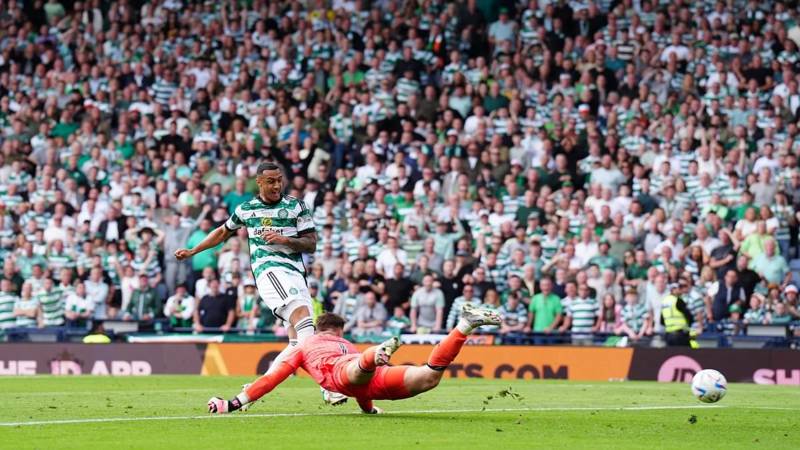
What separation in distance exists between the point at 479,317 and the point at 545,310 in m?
13.7

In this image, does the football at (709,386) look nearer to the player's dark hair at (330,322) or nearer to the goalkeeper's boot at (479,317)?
the goalkeeper's boot at (479,317)

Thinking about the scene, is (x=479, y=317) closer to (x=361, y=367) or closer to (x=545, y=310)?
(x=361, y=367)

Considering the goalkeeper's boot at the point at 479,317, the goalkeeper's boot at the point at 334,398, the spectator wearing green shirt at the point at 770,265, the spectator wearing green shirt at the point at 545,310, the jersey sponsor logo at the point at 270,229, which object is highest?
the jersey sponsor logo at the point at 270,229

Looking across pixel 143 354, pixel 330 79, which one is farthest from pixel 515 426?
pixel 330 79

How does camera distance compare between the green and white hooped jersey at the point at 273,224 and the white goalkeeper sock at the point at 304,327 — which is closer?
the white goalkeeper sock at the point at 304,327

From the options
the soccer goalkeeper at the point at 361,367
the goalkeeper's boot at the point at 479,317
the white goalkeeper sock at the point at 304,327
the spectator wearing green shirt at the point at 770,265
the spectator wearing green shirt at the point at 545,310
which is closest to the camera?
the goalkeeper's boot at the point at 479,317

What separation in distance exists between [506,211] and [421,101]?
395 centimetres

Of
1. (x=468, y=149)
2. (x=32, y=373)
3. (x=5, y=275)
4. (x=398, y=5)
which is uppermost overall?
(x=398, y=5)

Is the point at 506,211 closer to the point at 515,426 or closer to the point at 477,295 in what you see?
the point at 477,295

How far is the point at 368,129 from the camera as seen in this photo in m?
29.9

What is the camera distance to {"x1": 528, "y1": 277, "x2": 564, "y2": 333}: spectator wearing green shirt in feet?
81.6

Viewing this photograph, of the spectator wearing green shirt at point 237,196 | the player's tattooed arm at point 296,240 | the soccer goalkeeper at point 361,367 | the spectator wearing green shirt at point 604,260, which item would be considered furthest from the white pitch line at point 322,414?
the spectator wearing green shirt at point 237,196

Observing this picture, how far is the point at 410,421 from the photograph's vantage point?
12.2 meters

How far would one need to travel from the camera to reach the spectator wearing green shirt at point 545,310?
24.9 meters
